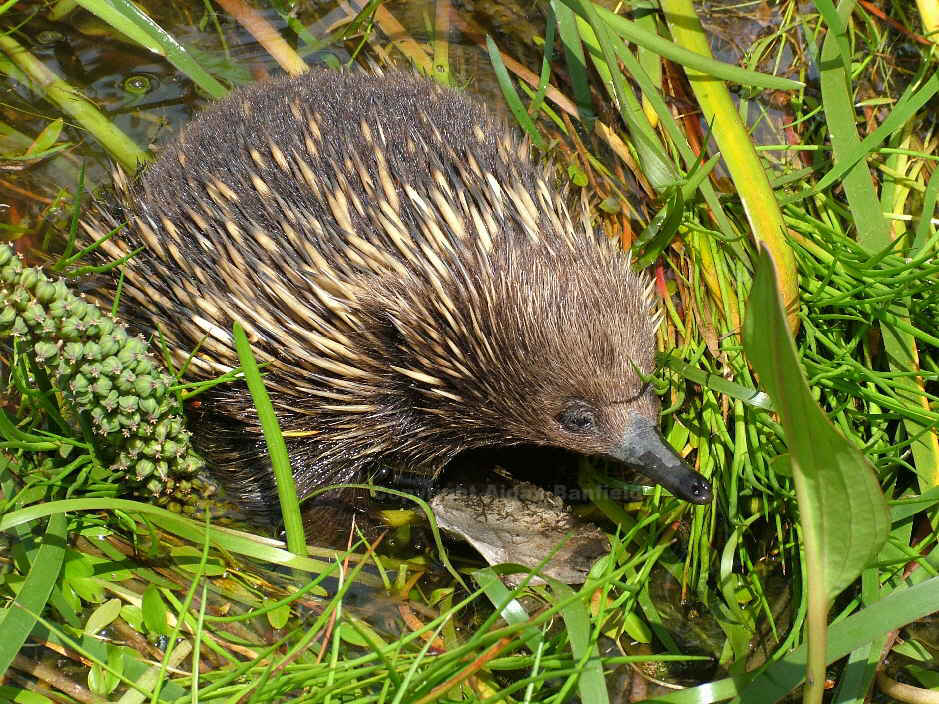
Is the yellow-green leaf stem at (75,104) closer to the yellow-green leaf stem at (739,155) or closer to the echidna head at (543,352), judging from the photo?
the echidna head at (543,352)

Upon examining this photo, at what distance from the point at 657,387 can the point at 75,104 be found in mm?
2540

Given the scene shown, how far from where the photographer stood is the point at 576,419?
2664 millimetres

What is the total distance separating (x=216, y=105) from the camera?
325cm

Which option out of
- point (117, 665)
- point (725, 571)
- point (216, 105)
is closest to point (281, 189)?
point (216, 105)

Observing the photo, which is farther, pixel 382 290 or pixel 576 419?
pixel 382 290

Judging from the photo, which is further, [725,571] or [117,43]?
[117,43]

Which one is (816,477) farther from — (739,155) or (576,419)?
(739,155)

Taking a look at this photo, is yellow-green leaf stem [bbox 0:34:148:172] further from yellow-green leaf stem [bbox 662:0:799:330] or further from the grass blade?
yellow-green leaf stem [bbox 662:0:799:330]

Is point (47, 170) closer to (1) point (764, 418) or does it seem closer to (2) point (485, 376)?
(2) point (485, 376)

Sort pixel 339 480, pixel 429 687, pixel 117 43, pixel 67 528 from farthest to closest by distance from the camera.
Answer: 1. pixel 117 43
2. pixel 339 480
3. pixel 67 528
4. pixel 429 687

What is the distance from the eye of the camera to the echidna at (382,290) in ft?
8.60

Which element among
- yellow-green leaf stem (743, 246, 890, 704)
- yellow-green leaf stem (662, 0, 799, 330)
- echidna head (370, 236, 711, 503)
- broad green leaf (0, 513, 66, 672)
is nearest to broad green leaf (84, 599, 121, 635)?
broad green leaf (0, 513, 66, 672)

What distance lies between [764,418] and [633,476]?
1.51 ft

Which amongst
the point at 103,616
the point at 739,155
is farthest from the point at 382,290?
the point at 739,155
